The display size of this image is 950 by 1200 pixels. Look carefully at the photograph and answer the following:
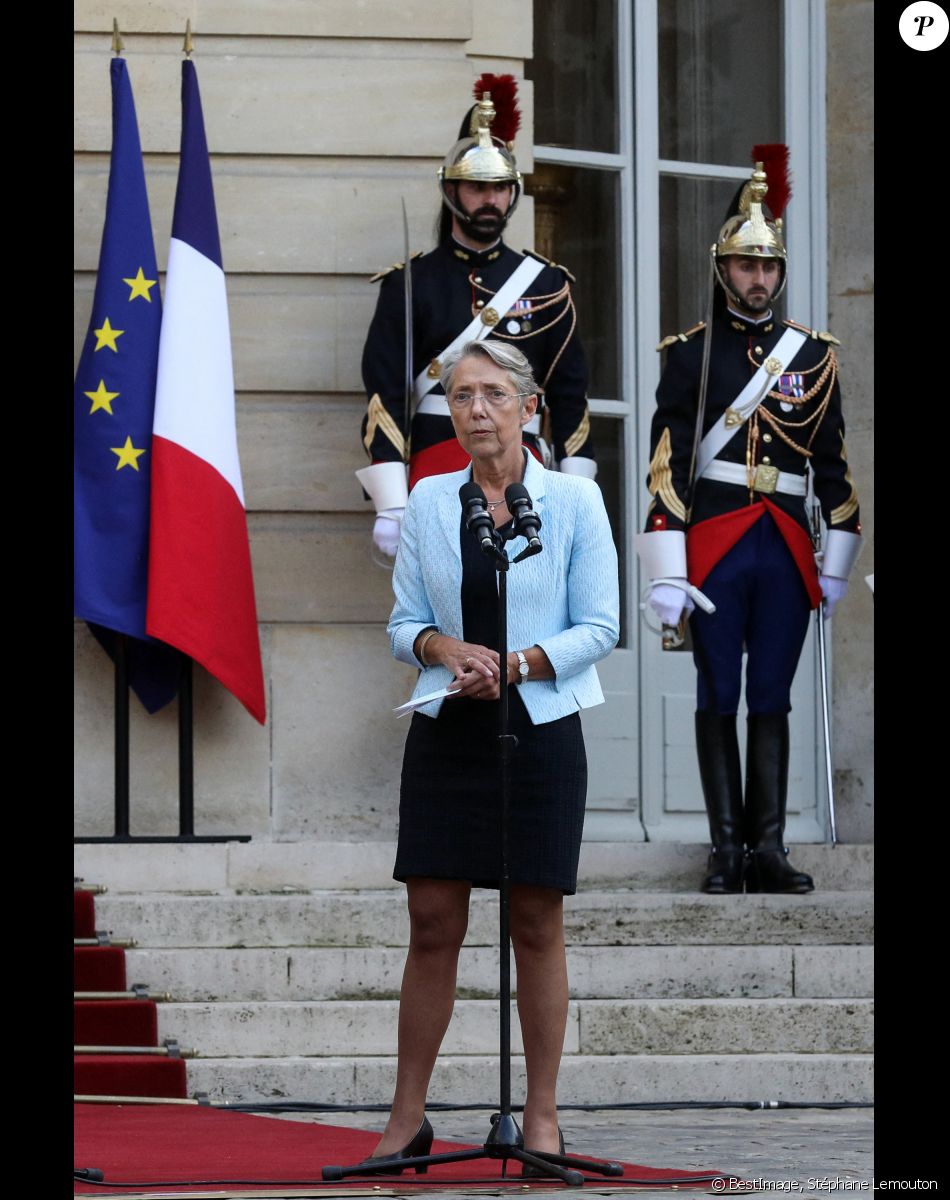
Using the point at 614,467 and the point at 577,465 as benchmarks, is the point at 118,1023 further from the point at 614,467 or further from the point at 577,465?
the point at 614,467

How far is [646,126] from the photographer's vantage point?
357 inches

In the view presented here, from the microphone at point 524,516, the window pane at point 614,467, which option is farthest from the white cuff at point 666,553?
the microphone at point 524,516

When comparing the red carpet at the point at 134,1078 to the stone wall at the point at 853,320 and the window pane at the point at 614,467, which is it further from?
the stone wall at the point at 853,320

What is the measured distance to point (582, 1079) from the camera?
584cm

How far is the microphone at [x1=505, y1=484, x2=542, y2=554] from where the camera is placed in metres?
4.21

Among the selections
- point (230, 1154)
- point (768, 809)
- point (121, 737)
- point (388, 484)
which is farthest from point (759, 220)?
point (230, 1154)

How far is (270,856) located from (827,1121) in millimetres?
2212

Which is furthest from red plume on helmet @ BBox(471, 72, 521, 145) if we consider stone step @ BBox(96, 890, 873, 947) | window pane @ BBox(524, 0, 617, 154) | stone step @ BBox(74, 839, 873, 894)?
stone step @ BBox(96, 890, 873, 947)

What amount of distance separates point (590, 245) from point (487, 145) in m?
2.02

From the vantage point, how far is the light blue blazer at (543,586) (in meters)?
4.41

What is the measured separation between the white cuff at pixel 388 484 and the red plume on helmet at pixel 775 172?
1.49m

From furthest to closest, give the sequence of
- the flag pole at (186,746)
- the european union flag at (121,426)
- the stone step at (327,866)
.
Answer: the flag pole at (186,746) < the european union flag at (121,426) < the stone step at (327,866)

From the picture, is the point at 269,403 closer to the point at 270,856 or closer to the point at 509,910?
the point at 270,856
